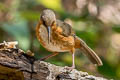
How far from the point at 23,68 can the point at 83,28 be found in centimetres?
229

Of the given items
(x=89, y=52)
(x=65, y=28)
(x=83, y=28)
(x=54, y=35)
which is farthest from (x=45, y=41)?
(x=83, y=28)

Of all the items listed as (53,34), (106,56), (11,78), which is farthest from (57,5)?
(11,78)

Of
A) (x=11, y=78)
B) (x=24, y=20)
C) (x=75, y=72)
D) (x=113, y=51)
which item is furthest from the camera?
(x=113, y=51)

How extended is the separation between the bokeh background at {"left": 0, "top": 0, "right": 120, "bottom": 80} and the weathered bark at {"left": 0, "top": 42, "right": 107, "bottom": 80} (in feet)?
4.29

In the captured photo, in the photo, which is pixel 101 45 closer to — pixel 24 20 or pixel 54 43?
pixel 24 20

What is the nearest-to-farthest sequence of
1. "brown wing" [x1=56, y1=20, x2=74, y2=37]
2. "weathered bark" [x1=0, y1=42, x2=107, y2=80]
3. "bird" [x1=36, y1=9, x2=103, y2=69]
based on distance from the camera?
"weathered bark" [x1=0, y1=42, x2=107, y2=80] → "bird" [x1=36, y1=9, x2=103, y2=69] → "brown wing" [x1=56, y1=20, x2=74, y2=37]

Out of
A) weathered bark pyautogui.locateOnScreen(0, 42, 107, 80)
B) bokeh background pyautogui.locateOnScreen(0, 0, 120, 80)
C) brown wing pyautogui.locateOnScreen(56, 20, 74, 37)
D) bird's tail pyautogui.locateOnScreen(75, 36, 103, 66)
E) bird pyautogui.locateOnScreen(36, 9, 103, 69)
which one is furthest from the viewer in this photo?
bokeh background pyautogui.locateOnScreen(0, 0, 120, 80)

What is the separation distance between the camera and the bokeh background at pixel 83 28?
4.55m

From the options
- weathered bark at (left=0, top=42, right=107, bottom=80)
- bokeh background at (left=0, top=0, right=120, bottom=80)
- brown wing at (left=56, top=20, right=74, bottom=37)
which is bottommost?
weathered bark at (left=0, top=42, right=107, bottom=80)

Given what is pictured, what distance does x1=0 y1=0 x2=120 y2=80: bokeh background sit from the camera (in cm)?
455

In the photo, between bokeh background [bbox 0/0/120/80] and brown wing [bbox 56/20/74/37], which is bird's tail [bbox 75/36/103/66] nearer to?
brown wing [bbox 56/20/74/37]

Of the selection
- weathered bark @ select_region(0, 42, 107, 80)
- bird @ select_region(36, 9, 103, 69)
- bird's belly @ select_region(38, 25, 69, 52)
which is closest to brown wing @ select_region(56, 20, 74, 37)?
Answer: bird @ select_region(36, 9, 103, 69)

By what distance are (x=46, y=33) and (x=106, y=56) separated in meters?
1.96

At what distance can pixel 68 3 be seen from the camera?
554 cm
